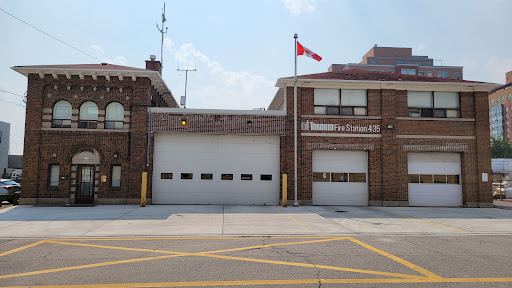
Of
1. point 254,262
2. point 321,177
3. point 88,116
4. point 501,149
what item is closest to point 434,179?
point 321,177

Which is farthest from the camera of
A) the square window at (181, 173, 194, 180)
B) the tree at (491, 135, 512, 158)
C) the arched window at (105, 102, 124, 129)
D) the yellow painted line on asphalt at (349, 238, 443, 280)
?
the tree at (491, 135, 512, 158)

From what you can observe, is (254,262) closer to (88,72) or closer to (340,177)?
(340,177)

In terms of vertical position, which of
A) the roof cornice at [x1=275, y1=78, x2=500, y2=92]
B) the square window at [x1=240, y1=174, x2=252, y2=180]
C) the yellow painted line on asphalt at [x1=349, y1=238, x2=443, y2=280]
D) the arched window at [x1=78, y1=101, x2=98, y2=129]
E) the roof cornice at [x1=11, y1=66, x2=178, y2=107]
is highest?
the roof cornice at [x1=11, y1=66, x2=178, y2=107]

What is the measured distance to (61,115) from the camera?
18500 mm

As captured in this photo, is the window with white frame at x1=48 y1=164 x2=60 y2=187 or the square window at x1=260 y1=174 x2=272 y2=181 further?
the square window at x1=260 y1=174 x2=272 y2=181

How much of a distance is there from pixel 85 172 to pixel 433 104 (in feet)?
68.9

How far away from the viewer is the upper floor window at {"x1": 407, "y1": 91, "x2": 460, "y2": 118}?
19.6m

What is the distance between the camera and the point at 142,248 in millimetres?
8430

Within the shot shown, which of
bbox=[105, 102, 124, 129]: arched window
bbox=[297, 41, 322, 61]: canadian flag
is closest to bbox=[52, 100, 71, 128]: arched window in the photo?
bbox=[105, 102, 124, 129]: arched window

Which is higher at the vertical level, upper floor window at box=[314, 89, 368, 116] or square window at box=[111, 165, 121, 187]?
upper floor window at box=[314, 89, 368, 116]

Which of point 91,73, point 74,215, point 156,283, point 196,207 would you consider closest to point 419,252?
point 156,283

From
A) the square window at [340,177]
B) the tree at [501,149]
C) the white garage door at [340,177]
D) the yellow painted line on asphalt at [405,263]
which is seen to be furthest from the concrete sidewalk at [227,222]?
the tree at [501,149]

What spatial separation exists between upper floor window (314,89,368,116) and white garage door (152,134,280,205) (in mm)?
3892

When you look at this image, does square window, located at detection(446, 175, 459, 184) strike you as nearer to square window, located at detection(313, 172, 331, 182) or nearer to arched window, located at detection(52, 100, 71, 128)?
square window, located at detection(313, 172, 331, 182)
